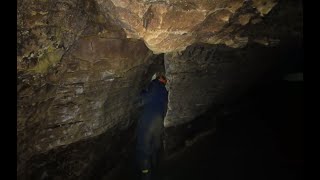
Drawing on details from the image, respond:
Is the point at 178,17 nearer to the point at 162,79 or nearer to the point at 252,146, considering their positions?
the point at 162,79

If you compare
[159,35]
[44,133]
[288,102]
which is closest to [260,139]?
[288,102]

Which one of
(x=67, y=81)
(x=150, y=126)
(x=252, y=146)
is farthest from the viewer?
(x=150, y=126)

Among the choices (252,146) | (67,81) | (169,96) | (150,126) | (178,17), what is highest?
(178,17)

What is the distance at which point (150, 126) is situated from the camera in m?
6.19

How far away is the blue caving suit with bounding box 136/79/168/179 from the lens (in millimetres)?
5852

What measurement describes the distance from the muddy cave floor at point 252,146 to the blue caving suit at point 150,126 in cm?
27

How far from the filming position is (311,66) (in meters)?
1.29

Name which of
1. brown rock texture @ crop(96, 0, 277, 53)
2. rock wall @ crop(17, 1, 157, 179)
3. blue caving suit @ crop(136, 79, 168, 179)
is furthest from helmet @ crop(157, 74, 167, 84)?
brown rock texture @ crop(96, 0, 277, 53)

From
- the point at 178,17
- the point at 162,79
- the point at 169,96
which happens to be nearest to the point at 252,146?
the point at 169,96

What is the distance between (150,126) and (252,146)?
7.03ft

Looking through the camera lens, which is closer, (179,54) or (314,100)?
(314,100)

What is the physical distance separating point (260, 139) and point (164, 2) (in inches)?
158

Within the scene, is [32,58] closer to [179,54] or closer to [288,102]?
[179,54]

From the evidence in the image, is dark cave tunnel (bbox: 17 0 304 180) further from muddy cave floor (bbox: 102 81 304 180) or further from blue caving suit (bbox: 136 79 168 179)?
blue caving suit (bbox: 136 79 168 179)
